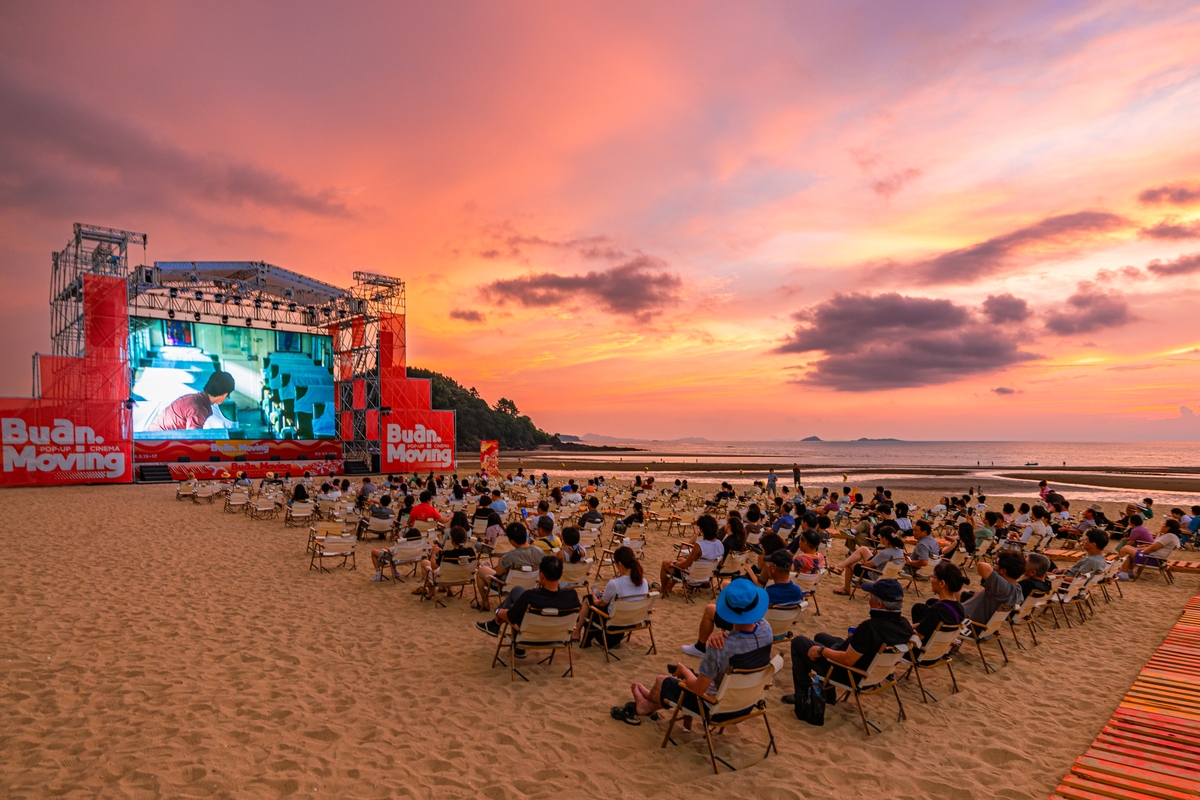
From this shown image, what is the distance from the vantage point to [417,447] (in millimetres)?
34406

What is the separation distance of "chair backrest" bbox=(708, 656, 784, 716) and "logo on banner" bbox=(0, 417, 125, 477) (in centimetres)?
3113

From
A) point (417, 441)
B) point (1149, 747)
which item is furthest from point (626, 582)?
point (417, 441)

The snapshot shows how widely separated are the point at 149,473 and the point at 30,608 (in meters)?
24.2

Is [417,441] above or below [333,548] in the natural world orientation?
above

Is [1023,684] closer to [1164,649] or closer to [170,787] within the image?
[1164,649]

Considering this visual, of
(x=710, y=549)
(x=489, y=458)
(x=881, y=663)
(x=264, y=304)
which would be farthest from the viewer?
(x=264, y=304)

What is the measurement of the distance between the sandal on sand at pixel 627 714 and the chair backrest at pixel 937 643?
8.20 ft

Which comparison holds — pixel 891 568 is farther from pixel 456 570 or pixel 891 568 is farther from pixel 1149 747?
pixel 456 570

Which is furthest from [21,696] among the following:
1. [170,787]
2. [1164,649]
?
[1164,649]

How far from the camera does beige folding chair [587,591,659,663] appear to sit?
5.71m

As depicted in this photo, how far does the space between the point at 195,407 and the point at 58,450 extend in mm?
5579

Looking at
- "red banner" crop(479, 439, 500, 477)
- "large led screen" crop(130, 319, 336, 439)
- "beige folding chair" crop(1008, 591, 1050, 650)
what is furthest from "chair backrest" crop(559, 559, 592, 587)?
"large led screen" crop(130, 319, 336, 439)

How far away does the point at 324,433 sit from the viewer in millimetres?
33281

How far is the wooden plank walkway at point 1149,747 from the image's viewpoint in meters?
3.60
